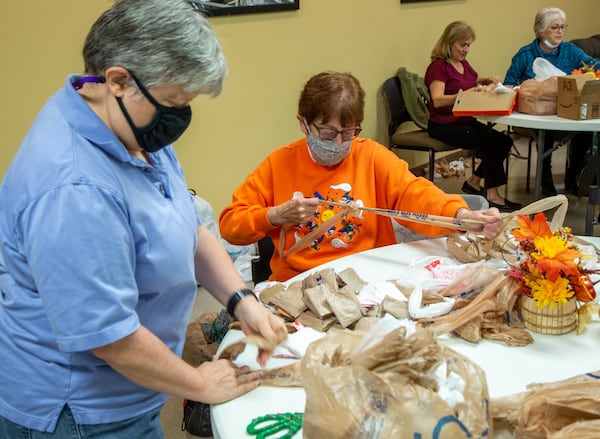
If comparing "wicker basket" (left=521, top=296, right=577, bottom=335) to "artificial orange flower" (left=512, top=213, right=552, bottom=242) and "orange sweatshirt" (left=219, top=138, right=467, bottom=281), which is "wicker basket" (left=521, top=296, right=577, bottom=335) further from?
"orange sweatshirt" (left=219, top=138, right=467, bottom=281)

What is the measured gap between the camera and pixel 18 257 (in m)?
1.13

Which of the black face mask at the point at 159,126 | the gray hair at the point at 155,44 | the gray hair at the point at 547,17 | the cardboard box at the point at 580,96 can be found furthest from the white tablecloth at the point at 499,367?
the gray hair at the point at 547,17

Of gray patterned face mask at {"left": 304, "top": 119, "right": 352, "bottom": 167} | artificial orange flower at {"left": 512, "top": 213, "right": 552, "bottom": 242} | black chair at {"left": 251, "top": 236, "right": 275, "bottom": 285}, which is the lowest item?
black chair at {"left": 251, "top": 236, "right": 275, "bottom": 285}

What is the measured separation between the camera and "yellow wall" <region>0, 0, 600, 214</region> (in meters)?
3.37

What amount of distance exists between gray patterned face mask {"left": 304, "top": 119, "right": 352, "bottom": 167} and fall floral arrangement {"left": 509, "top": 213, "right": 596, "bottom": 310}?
0.86 m

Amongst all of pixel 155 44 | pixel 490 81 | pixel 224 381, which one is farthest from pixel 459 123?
pixel 155 44

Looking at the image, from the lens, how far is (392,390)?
994 millimetres

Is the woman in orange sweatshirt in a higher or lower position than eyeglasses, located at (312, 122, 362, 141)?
lower

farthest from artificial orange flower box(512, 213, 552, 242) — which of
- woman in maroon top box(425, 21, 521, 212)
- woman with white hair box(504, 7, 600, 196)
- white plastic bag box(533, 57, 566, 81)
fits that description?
woman with white hair box(504, 7, 600, 196)

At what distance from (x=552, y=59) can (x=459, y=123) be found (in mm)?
1146

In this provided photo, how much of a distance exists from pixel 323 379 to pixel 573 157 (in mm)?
5102

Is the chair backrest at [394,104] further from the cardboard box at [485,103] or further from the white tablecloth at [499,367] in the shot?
the white tablecloth at [499,367]

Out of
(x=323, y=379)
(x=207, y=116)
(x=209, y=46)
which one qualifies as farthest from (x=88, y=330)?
(x=207, y=116)

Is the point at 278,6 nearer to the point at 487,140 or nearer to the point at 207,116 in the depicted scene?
the point at 207,116
